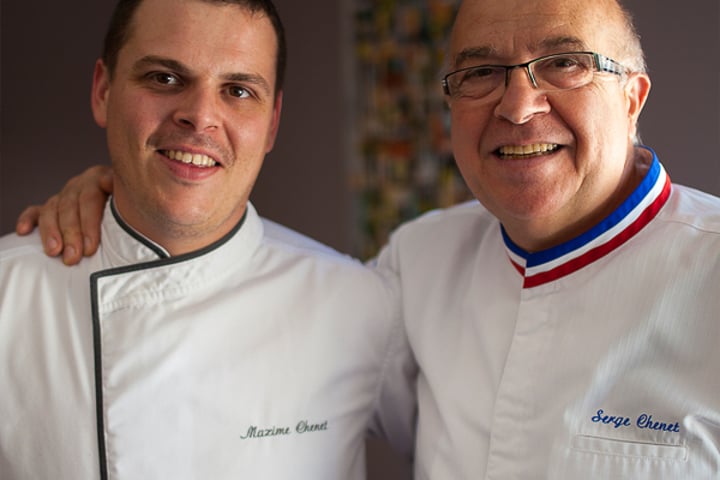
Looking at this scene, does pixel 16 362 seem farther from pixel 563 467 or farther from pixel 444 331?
pixel 563 467

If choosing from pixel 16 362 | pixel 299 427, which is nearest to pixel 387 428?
pixel 299 427

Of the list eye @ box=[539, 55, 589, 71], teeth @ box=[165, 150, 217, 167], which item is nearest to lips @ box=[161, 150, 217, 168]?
teeth @ box=[165, 150, 217, 167]

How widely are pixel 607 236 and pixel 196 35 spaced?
85 cm

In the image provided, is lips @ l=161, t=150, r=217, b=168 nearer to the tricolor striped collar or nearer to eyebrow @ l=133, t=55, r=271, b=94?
eyebrow @ l=133, t=55, r=271, b=94

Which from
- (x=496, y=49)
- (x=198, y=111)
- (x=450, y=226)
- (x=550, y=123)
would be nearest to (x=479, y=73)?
(x=496, y=49)

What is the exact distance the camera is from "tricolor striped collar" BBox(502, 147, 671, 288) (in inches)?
47.5

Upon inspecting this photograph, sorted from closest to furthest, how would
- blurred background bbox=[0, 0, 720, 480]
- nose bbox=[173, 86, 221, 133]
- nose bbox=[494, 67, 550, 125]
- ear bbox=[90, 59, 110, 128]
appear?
nose bbox=[494, 67, 550, 125]
nose bbox=[173, 86, 221, 133]
ear bbox=[90, 59, 110, 128]
blurred background bbox=[0, 0, 720, 480]

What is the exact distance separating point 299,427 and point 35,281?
0.59 m

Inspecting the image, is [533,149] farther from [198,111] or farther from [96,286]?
[96,286]

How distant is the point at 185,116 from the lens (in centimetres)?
131

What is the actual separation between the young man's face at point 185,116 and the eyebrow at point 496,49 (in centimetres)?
40

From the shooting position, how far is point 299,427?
1.37m

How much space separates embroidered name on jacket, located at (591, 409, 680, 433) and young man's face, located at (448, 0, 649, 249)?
0.33 meters

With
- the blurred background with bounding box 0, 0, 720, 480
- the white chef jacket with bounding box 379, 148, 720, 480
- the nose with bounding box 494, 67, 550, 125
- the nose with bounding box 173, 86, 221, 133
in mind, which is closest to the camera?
the white chef jacket with bounding box 379, 148, 720, 480
